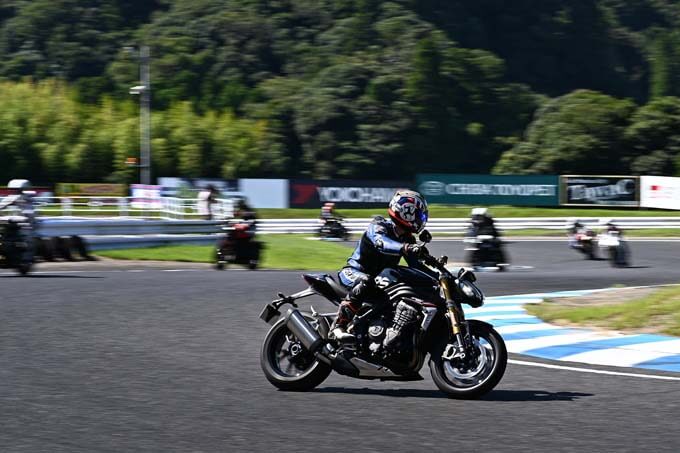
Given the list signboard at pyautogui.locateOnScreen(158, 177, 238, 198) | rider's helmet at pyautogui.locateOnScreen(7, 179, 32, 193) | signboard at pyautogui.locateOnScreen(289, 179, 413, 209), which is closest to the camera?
rider's helmet at pyautogui.locateOnScreen(7, 179, 32, 193)

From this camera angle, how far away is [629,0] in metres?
162

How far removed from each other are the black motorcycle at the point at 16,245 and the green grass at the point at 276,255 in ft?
17.3

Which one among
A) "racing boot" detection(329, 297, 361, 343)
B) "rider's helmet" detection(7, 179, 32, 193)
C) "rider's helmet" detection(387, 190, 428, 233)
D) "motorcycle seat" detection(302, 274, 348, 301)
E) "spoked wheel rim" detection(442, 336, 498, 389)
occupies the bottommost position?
"rider's helmet" detection(7, 179, 32, 193)

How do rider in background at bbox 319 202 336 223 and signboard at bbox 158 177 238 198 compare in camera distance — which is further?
signboard at bbox 158 177 238 198

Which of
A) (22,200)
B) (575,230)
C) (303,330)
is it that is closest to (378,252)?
(303,330)

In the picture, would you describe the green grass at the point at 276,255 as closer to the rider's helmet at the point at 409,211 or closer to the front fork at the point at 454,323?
the rider's helmet at the point at 409,211

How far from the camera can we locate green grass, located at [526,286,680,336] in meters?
12.2

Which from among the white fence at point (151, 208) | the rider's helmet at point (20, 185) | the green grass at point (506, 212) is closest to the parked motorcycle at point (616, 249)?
the white fence at point (151, 208)

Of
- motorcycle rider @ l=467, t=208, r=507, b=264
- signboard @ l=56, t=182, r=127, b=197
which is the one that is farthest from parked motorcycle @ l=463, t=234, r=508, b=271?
signboard @ l=56, t=182, r=127, b=197

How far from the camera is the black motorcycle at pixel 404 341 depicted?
26.2 feet

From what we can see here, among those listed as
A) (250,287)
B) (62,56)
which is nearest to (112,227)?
(250,287)

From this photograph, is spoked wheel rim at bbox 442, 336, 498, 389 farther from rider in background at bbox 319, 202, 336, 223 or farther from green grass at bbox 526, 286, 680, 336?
rider in background at bbox 319, 202, 336, 223

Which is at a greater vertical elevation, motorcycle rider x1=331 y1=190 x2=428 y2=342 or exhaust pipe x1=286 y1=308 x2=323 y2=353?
motorcycle rider x1=331 y1=190 x2=428 y2=342

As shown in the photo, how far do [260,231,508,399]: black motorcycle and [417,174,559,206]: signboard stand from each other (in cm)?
4639
